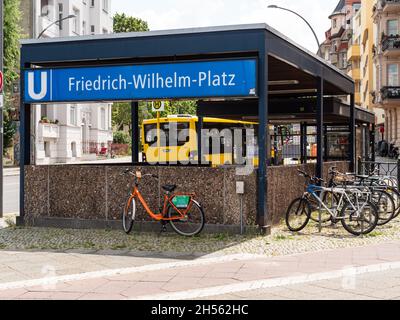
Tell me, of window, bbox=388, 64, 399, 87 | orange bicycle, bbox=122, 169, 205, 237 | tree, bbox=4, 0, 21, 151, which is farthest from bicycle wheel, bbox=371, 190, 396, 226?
window, bbox=388, 64, 399, 87

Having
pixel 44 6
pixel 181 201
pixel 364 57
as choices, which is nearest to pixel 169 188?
pixel 181 201

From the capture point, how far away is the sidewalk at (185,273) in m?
6.54

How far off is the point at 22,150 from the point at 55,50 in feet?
6.28

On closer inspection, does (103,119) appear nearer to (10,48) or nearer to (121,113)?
(121,113)

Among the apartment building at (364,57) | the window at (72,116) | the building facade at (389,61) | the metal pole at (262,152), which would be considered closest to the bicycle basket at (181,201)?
the metal pole at (262,152)

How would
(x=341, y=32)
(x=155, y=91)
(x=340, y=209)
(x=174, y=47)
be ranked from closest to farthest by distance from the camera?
(x=340, y=209) → (x=174, y=47) → (x=155, y=91) → (x=341, y=32)

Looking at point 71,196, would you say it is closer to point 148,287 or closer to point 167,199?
point 167,199

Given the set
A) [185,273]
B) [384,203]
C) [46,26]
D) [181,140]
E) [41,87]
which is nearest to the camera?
[185,273]

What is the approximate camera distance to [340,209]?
10969 millimetres

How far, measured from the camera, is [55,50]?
11.9 metres

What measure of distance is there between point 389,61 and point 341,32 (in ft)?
147

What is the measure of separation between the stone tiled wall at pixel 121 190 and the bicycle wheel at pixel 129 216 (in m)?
0.39

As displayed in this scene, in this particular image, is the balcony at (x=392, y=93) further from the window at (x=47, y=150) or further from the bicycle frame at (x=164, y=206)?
the bicycle frame at (x=164, y=206)
